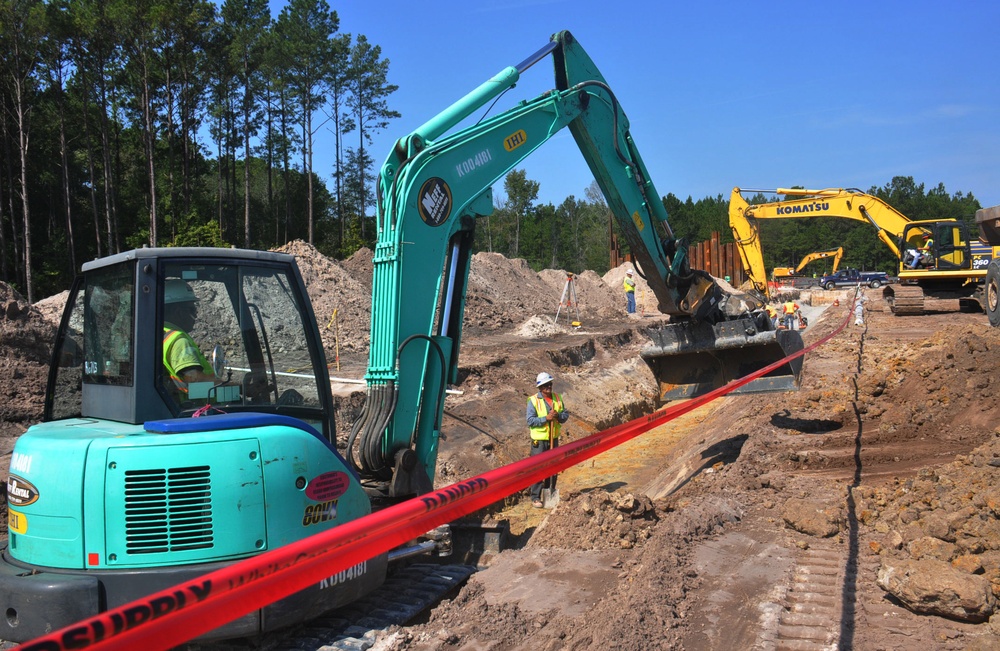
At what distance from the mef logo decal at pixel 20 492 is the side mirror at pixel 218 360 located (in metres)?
1.03

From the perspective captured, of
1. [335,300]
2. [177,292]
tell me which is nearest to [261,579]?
[177,292]

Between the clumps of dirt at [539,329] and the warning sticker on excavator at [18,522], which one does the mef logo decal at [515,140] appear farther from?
the clumps of dirt at [539,329]

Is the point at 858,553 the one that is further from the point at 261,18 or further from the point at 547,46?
the point at 261,18

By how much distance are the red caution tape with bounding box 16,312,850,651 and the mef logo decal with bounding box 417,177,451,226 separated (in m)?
2.19

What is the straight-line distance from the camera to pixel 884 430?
27.5 ft

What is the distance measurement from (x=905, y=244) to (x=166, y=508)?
20946 millimetres

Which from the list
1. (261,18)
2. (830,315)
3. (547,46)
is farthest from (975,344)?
(261,18)

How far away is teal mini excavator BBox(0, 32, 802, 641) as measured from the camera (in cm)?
355

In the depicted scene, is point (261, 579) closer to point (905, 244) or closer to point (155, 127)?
point (905, 244)

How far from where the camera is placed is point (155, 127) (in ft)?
122

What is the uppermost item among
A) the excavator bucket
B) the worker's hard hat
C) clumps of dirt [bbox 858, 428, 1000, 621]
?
the worker's hard hat

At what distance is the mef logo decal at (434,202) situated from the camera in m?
5.23

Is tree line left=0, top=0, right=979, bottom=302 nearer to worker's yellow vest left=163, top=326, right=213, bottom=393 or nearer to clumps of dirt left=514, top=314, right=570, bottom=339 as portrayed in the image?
clumps of dirt left=514, top=314, right=570, bottom=339

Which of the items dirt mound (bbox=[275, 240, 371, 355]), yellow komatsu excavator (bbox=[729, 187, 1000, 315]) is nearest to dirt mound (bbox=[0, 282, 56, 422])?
dirt mound (bbox=[275, 240, 371, 355])
